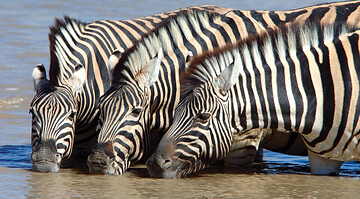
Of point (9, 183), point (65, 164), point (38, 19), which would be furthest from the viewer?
point (38, 19)

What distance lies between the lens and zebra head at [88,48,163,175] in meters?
7.23

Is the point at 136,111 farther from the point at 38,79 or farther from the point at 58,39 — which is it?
the point at 58,39

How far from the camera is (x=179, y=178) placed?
7.20m

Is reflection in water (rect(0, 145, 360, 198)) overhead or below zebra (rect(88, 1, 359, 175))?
below

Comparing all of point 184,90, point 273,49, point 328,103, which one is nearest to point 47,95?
point 184,90

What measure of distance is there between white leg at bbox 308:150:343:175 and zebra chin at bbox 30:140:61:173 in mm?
2847

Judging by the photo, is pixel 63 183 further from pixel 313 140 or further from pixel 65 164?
pixel 313 140

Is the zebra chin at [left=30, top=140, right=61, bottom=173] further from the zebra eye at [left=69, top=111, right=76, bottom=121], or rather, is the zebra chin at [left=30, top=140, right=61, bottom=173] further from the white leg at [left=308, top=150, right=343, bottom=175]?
the white leg at [left=308, top=150, right=343, bottom=175]

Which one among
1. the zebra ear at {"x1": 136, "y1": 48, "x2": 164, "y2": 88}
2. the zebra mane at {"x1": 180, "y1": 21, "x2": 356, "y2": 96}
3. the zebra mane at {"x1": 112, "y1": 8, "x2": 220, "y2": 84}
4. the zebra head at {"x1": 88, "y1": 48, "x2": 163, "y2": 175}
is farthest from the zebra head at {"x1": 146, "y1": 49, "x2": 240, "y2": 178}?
the zebra mane at {"x1": 112, "y1": 8, "x2": 220, "y2": 84}

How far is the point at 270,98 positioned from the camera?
23.6ft

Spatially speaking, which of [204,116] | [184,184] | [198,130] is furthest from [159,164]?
[204,116]

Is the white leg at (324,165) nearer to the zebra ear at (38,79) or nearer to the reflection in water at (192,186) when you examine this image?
the reflection in water at (192,186)

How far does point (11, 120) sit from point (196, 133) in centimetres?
472

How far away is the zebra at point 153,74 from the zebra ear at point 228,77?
0.85 meters
